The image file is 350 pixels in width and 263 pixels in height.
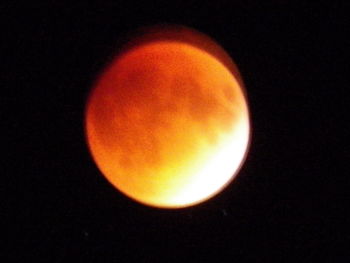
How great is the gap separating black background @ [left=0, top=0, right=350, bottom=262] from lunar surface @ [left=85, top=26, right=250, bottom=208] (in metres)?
0.19

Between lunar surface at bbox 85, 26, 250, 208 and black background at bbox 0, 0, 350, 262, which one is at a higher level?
black background at bbox 0, 0, 350, 262

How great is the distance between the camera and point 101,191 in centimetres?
300

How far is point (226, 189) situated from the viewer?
294 centimetres

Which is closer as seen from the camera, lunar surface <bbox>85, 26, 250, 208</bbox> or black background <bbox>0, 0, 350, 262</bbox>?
lunar surface <bbox>85, 26, 250, 208</bbox>

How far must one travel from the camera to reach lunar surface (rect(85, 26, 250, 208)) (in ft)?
6.45

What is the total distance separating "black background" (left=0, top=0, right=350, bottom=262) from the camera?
255cm

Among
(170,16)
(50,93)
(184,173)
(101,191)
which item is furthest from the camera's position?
(101,191)

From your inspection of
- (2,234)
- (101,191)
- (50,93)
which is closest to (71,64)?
(50,93)

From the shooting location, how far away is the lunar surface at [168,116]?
6.45 ft

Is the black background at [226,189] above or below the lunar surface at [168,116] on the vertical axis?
above

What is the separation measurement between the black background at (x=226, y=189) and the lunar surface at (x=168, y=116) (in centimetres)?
19

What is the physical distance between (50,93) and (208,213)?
3.58ft

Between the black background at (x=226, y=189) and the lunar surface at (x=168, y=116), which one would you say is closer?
the lunar surface at (x=168, y=116)

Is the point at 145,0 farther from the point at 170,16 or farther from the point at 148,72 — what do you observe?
the point at 148,72
